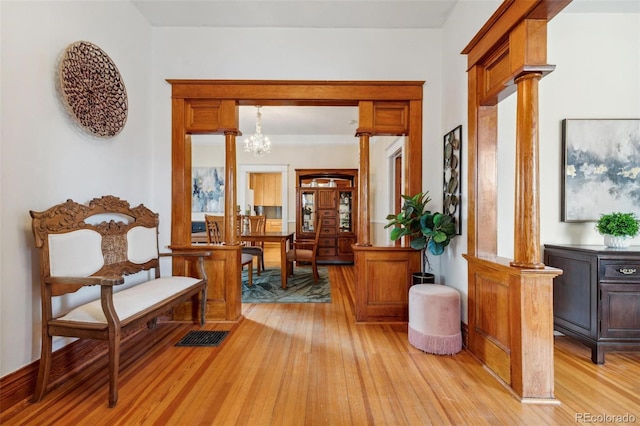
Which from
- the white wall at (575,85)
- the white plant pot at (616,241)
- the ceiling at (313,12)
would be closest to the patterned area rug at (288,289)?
the white wall at (575,85)

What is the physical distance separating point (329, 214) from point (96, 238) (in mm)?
4676

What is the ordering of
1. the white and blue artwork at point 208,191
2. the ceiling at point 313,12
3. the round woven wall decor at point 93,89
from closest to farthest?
the round woven wall decor at point 93,89 → the ceiling at point 313,12 → the white and blue artwork at point 208,191

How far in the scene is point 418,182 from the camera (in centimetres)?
304

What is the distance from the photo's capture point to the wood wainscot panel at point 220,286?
2963 millimetres

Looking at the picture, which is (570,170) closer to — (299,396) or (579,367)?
(579,367)

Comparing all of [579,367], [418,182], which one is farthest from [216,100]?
[579,367]

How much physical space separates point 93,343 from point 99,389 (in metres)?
0.49

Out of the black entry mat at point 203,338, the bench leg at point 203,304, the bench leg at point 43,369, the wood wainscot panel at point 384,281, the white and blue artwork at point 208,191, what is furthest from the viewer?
the white and blue artwork at point 208,191

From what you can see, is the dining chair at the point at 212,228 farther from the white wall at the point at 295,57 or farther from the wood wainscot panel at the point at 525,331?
the wood wainscot panel at the point at 525,331

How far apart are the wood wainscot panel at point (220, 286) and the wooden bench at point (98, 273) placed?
34 centimetres

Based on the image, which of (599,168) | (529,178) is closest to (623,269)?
(599,168)

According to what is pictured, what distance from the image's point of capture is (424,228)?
2553 millimetres

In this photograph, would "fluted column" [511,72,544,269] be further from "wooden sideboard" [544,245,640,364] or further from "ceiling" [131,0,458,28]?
"ceiling" [131,0,458,28]

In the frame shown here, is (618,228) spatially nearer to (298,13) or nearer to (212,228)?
(298,13)
